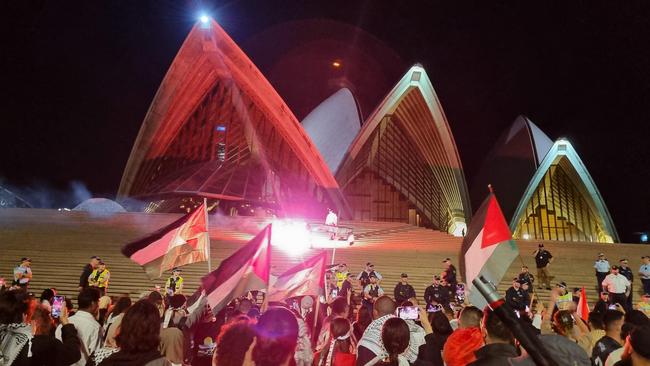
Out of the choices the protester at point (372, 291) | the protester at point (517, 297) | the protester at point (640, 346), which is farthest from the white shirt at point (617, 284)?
the protester at point (640, 346)

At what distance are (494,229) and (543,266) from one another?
9.52 metres

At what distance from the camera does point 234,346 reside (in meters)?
2.00

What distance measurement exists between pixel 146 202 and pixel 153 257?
20.1 meters

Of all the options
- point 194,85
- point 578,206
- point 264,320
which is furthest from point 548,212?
point 264,320

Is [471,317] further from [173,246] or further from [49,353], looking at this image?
[173,246]

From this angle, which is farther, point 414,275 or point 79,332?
point 414,275

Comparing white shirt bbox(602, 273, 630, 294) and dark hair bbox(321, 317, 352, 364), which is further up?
white shirt bbox(602, 273, 630, 294)

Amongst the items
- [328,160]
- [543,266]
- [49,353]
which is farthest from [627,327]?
[328,160]

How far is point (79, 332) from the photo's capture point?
310 cm

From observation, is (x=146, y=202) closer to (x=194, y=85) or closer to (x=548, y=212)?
(x=194, y=85)

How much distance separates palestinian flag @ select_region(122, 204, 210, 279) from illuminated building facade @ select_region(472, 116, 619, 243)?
25978 millimetres

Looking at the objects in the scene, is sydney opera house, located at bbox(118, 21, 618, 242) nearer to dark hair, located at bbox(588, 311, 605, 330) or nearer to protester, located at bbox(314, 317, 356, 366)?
→ dark hair, located at bbox(588, 311, 605, 330)

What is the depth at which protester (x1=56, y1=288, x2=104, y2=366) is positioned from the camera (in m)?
3.11

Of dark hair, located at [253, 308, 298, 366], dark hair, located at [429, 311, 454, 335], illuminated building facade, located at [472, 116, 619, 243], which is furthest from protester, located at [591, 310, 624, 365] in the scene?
illuminated building facade, located at [472, 116, 619, 243]
